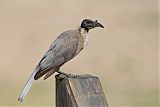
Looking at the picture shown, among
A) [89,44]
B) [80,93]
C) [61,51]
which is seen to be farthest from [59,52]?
[89,44]

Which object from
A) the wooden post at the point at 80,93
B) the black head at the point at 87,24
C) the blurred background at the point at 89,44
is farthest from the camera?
the blurred background at the point at 89,44

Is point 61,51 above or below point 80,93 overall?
above

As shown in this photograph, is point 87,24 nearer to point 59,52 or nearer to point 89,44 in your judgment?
point 59,52

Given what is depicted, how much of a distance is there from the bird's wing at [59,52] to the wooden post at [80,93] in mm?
925

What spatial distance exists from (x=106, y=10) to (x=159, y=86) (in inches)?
365

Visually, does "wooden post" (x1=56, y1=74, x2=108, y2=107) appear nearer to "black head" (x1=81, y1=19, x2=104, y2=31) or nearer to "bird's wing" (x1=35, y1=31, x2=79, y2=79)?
"bird's wing" (x1=35, y1=31, x2=79, y2=79)

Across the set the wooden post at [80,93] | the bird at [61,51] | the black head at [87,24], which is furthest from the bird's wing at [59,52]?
the wooden post at [80,93]

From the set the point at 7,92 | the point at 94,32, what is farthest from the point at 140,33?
the point at 7,92

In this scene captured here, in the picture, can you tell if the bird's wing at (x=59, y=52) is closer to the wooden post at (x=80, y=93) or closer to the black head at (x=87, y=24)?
the black head at (x=87, y=24)

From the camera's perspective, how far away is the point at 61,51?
5.54 metres

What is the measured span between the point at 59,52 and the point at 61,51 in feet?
0.09

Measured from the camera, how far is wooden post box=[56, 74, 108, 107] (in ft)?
13.4

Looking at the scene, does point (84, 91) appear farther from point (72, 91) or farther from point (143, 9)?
point (143, 9)

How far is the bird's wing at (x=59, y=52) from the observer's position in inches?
206
